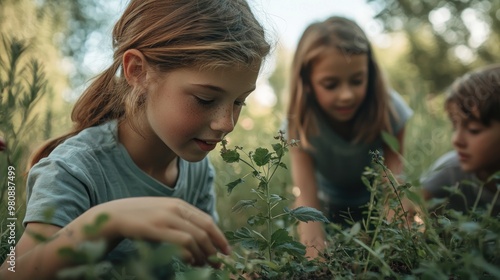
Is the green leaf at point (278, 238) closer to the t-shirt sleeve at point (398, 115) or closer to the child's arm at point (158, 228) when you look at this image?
the child's arm at point (158, 228)

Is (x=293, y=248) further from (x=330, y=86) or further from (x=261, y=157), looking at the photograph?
(x=330, y=86)

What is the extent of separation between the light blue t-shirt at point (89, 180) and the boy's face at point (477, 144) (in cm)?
150

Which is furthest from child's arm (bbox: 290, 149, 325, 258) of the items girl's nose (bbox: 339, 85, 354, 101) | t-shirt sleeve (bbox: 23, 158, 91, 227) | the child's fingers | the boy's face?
the child's fingers

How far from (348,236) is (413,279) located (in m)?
A: 0.13

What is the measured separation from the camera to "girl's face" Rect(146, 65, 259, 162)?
146cm

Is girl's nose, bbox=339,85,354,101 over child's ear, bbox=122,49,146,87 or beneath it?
beneath

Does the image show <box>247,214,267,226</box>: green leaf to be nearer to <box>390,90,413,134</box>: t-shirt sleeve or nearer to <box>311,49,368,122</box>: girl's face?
<box>311,49,368,122</box>: girl's face

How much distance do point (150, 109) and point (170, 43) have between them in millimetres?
195

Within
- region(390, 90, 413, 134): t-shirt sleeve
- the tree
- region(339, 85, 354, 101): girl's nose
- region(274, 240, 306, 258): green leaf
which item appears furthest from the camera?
the tree

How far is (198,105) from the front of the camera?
1.46 metres

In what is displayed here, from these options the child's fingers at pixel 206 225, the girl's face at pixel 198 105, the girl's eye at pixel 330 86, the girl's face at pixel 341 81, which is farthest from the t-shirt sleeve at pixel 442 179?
the child's fingers at pixel 206 225

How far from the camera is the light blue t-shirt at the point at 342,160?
3225mm

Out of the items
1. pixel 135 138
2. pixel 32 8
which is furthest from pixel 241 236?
pixel 32 8

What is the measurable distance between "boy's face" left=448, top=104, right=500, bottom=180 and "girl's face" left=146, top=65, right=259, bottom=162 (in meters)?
1.59
